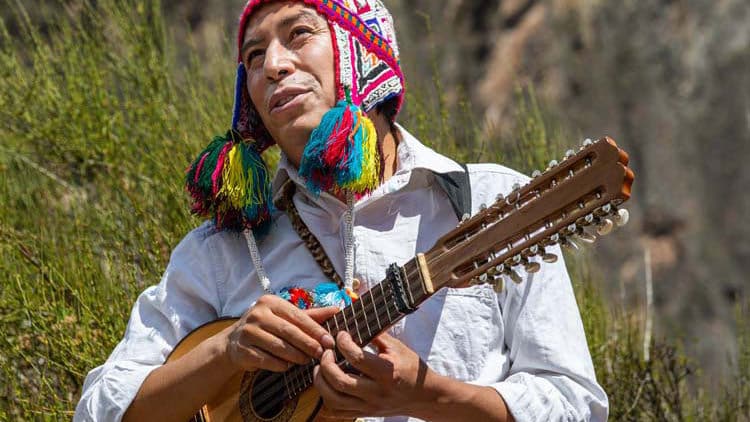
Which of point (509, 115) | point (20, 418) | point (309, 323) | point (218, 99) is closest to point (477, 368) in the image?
point (309, 323)

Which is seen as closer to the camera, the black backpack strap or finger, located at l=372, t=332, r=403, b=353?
finger, located at l=372, t=332, r=403, b=353

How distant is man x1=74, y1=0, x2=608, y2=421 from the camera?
7.54ft

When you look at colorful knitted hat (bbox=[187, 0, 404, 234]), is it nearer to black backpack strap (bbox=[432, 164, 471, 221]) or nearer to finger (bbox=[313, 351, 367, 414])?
black backpack strap (bbox=[432, 164, 471, 221])

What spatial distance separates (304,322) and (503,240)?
17.4 inches

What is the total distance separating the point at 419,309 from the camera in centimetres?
247

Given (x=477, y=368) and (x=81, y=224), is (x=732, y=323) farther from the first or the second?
(x=477, y=368)

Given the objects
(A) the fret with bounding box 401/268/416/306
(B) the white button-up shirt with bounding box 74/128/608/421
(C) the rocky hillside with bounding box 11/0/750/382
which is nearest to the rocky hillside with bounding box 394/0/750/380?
(C) the rocky hillside with bounding box 11/0/750/382

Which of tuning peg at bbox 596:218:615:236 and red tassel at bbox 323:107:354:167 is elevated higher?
tuning peg at bbox 596:218:615:236

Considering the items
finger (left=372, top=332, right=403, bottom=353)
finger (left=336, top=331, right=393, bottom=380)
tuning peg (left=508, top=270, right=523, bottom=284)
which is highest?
tuning peg (left=508, top=270, right=523, bottom=284)

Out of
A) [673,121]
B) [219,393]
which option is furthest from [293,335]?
[673,121]

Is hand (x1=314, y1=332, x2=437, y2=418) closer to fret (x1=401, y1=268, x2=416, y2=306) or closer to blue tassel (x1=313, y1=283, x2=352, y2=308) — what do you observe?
fret (x1=401, y1=268, x2=416, y2=306)

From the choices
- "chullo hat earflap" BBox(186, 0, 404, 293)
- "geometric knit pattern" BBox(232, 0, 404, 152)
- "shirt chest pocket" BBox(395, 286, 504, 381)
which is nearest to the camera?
"shirt chest pocket" BBox(395, 286, 504, 381)

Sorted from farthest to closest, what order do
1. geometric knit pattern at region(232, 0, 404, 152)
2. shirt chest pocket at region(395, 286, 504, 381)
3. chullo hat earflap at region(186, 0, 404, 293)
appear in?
1. geometric knit pattern at region(232, 0, 404, 152)
2. chullo hat earflap at region(186, 0, 404, 293)
3. shirt chest pocket at region(395, 286, 504, 381)

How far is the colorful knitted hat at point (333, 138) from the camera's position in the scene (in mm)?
2527
